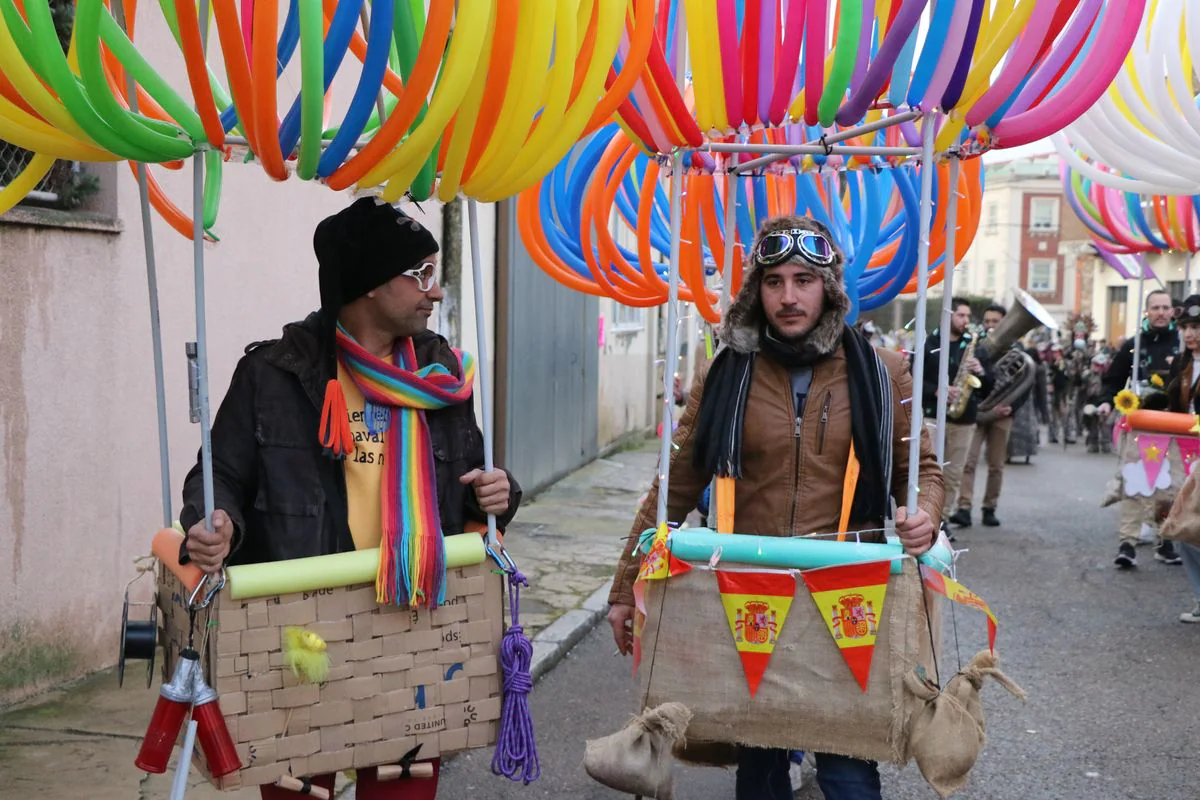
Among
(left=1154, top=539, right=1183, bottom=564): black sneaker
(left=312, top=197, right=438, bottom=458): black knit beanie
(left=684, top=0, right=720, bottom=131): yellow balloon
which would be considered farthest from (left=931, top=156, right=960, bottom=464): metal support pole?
(left=1154, top=539, right=1183, bottom=564): black sneaker

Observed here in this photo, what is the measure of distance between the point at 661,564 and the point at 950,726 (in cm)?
80

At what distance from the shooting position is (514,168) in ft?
9.34

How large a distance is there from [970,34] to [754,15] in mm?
534

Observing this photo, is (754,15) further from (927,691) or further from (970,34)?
(927,691)

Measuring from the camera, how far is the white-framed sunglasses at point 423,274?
3.03m

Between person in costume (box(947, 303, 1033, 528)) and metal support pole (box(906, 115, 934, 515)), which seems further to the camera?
person in costume (box(947, 303, 1033, 528))

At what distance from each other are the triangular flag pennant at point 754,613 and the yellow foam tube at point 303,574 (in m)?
0.91

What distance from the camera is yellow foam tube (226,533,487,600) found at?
2.73m

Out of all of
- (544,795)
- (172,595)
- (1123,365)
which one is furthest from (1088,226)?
(172,595)

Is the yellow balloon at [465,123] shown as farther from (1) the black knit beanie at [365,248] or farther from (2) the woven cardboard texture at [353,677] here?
(2) the woven cardboard texture at [353,677]

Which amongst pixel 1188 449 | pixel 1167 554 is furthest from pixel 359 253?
pixel 1167 554

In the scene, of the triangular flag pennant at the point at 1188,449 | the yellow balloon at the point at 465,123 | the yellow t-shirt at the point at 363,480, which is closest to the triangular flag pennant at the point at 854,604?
the yellow t-shirt at the point at 363,480

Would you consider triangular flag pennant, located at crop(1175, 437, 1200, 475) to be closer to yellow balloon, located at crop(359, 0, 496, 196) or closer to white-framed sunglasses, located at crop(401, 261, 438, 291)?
white-framed sunglasses, located at crop(401, 261, 438, 291)

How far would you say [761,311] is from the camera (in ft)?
11.5
